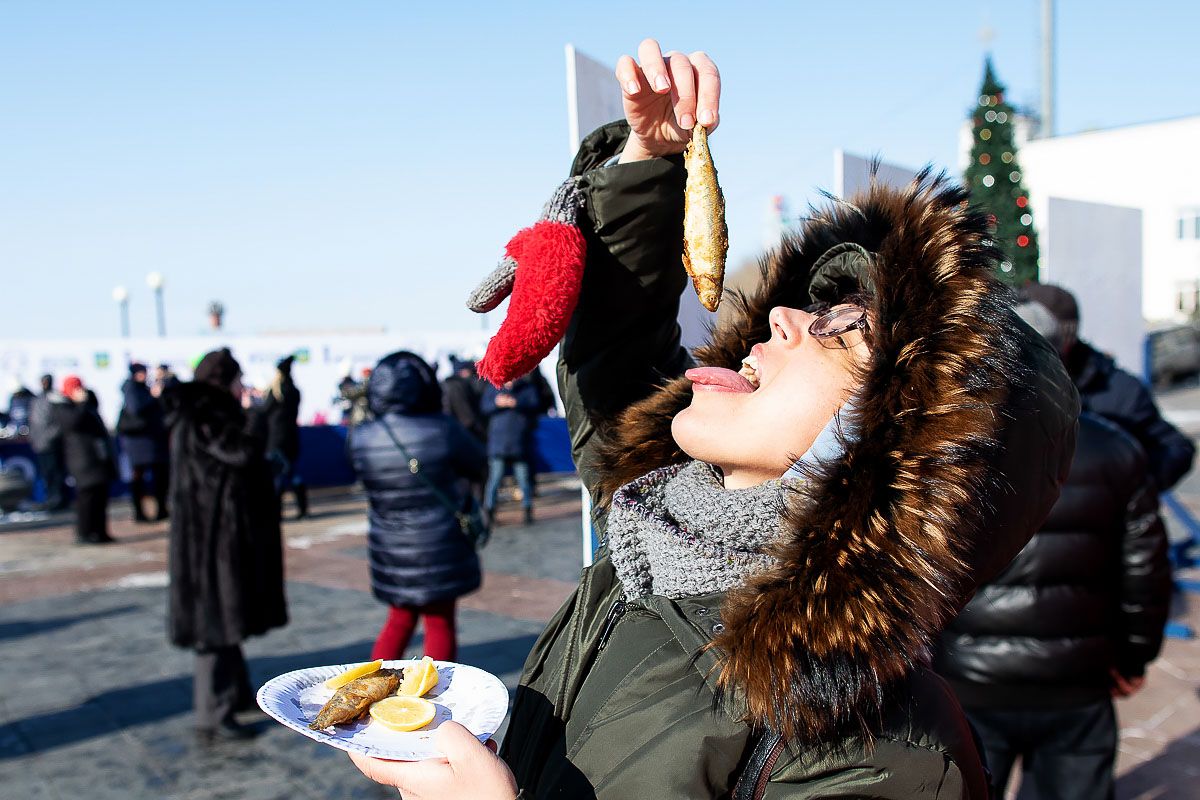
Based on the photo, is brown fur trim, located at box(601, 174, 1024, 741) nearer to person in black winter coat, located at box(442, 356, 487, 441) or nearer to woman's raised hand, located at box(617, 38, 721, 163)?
woman's raised hand, located at box(617, 38, 721, 163)

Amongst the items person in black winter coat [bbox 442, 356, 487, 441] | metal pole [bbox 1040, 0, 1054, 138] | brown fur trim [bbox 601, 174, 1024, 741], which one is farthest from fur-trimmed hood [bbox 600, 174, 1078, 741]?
metal pole [bbox 1040, 0, 1054, 138]

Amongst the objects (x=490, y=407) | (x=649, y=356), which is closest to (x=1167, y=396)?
(x=490, y=407)

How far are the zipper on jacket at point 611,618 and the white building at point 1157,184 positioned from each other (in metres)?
41.7

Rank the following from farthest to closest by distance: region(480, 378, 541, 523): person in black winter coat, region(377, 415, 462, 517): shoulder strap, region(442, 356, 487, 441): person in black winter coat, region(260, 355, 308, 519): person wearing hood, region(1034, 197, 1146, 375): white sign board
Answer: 1. region(442, 356, 487, 441): person in black winter coat
2. region(480, 378, 541, 523): person in black winter coat
3. region(260, 355, 308, 519): person wearing hood
4. region(1034, 197, 1146, 375): white sign board
5. region(377, 415, 462, 517): shoulder strap

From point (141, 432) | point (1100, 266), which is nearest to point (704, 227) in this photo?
point (1100, 266)

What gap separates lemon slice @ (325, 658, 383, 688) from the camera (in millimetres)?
1432

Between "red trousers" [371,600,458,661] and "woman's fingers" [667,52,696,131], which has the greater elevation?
"woman's fingers" [667,52,696,131]

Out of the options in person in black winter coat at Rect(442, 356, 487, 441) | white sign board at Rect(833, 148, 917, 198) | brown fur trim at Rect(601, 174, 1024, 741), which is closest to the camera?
brown fur trim at Rect(601, 174, 1024, 741)

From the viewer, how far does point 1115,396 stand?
4711 millimetres

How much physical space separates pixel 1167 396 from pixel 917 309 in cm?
2882

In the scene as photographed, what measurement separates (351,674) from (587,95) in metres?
1.58

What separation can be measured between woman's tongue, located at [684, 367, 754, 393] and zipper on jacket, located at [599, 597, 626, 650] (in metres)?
0.37

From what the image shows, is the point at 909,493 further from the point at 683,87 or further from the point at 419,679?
the point at 419,679

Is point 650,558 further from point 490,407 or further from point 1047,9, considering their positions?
point 1047,9
